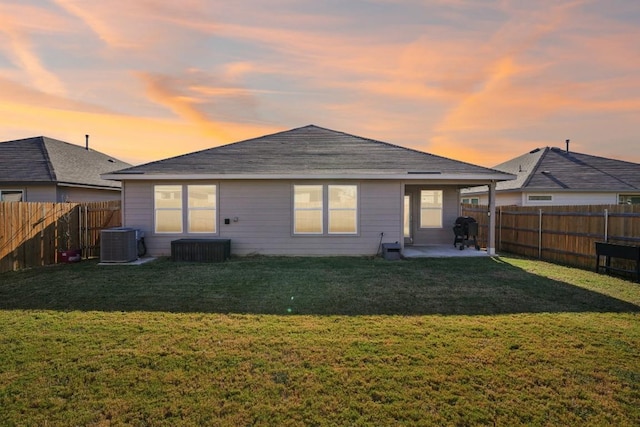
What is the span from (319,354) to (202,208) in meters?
8.11

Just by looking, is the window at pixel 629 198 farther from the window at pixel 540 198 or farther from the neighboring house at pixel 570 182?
the window at pixel 540 198

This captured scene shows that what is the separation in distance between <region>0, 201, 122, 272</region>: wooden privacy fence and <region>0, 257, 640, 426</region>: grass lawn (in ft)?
9.26

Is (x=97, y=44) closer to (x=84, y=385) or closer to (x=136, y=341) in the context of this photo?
(x=136, y=341)

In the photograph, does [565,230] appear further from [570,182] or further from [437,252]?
[570,182]

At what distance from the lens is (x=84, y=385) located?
306cm

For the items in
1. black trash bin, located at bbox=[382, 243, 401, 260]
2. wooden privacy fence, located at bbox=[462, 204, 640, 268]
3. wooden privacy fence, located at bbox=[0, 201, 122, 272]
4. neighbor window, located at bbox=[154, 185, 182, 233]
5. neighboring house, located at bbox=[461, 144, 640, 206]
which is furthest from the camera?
neighboring house, located at bbox=[461, 144, 640, 206]

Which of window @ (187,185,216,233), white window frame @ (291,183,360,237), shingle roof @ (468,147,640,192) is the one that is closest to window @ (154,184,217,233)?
window @ (187,185,216,233)

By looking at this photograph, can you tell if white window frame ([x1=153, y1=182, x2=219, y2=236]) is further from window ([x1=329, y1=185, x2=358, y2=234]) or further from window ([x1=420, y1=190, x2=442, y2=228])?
window ([x1=420, y1=190, x2=442, y2=228])

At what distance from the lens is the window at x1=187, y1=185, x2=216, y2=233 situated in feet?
35.0

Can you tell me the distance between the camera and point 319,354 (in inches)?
144

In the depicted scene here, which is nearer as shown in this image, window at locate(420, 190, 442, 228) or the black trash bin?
the black trash bin

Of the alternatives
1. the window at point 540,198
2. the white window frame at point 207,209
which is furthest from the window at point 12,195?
the window at point 540,198

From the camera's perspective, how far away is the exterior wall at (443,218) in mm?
13000

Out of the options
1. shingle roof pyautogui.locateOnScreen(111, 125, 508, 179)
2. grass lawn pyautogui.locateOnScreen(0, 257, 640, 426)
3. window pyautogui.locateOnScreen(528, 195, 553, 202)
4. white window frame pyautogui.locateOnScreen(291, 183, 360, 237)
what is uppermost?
shingle roof pyautogui.locateOnScreen(111, 125, 508, 179)
